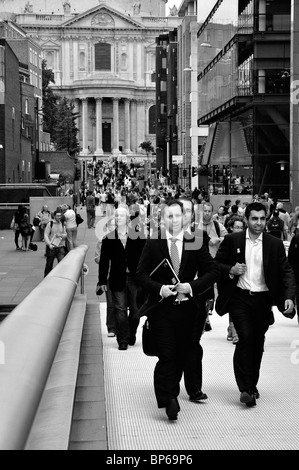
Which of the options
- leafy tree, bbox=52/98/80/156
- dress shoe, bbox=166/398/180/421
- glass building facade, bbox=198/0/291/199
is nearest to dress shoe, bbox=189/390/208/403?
dress shoe, bbox=166/398/180/421

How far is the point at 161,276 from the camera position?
24.5 ft

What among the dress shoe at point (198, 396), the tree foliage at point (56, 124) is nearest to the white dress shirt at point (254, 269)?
the dress shoe at point (198, 396)

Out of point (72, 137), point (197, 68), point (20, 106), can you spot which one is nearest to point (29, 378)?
point (20, 106)

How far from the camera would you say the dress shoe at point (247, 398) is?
7.73m

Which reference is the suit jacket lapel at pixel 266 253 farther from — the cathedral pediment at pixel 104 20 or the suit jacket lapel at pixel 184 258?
the cathedral pediment at pixel 104 20

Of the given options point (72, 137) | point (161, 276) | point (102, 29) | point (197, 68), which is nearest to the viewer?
point (161, 276)

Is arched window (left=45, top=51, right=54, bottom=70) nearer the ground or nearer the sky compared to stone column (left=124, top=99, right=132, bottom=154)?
nearer the sky

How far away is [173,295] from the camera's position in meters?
7.27

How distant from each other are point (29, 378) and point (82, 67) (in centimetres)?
16770

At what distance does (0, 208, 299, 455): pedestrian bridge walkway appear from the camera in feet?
Result: 21.5

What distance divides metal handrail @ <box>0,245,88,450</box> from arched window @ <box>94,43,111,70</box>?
165 meters

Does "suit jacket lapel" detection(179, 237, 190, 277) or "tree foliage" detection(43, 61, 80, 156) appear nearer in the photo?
"suit jacket lapel" detection(179, 237, 190, 277)

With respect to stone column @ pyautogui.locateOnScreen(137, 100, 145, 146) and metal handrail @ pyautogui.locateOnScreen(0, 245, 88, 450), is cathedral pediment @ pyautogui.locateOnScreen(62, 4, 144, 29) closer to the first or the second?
stone column @ pyautogui.locateOnScreen(137, 100, 145, 146)
